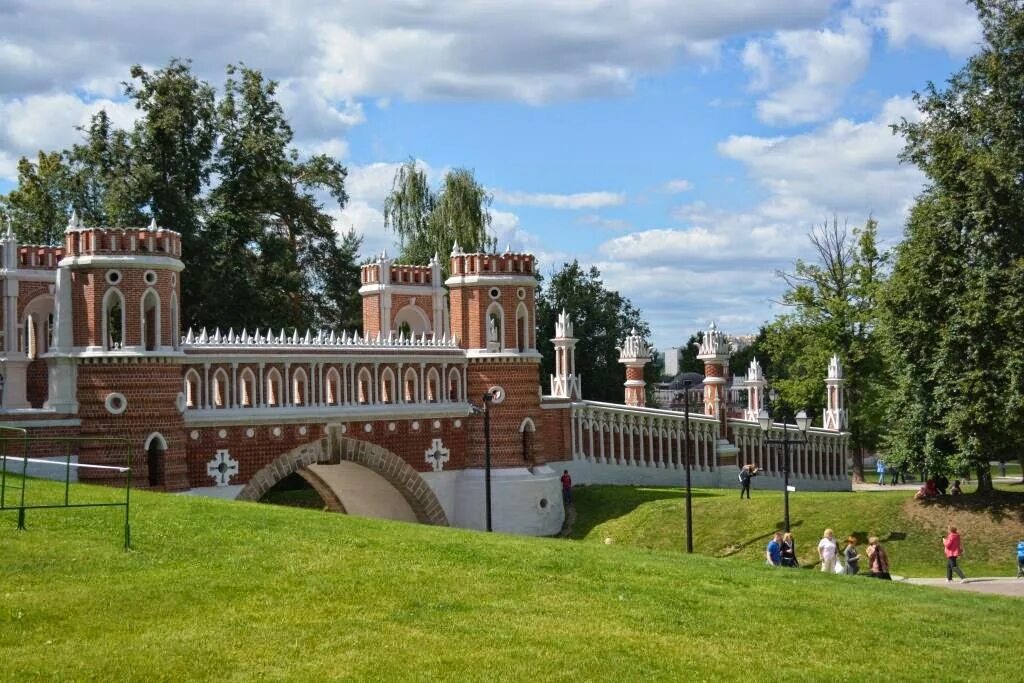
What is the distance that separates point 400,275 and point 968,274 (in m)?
16.7

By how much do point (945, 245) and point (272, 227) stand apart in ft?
79.2

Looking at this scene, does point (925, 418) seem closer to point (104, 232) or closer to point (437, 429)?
point (437, 429)

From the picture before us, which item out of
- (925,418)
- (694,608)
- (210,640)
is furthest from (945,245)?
(210,640)

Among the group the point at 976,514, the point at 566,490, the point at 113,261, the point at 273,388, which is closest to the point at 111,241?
the point at 113,261

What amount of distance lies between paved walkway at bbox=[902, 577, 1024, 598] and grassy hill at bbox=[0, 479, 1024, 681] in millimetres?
6509

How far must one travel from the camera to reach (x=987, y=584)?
2834 centimetres

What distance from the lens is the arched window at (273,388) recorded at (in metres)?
30.4

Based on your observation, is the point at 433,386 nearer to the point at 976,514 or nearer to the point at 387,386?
the point at 387,386

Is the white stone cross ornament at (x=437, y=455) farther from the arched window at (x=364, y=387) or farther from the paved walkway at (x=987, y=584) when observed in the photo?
the paved walkway at (x=987, y=584)

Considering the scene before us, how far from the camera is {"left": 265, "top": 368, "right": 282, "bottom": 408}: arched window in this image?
3041cm

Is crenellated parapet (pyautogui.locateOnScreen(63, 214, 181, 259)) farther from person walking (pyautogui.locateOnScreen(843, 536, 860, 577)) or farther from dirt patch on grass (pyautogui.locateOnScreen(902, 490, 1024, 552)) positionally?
dirt patch on grass (pyautogui.locateOnScreen(902, 490, 1024, 552))

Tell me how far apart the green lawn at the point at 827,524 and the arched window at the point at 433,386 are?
5.44 m

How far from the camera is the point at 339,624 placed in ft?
49.8

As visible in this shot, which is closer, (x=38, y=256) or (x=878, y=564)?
(x=878, y=564)
